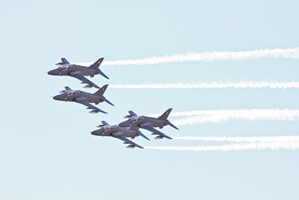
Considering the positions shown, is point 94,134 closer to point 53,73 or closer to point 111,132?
point 111,132

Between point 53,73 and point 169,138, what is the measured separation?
737 inches

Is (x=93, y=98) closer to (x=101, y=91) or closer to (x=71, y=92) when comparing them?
(x=101, y=91)

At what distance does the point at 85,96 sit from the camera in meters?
145

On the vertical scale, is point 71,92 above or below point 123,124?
above

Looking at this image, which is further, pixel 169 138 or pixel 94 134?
pixel 94 134

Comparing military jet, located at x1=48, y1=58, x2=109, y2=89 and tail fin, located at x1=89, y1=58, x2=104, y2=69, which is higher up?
tail fin, located at x1=89, y1=58, x2=104, y2=69

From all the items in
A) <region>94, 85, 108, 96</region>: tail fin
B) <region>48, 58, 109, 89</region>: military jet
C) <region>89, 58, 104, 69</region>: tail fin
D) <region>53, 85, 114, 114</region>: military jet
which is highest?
<region>89, 58, 104, 69</region>: tail fin

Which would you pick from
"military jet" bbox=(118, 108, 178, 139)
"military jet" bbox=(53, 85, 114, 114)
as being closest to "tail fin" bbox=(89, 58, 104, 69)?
"military jet" bbox=(53, 85, 114, 114)

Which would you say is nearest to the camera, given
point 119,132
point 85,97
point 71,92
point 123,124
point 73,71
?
point 73,71

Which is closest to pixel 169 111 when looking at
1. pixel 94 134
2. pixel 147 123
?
pixel 147 123

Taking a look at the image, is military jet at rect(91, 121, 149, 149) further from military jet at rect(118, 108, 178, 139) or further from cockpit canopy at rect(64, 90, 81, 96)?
cockpit canopy at rect(64, 90, 81, 96)

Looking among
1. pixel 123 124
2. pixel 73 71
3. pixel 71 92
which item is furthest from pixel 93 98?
pixel 123 124

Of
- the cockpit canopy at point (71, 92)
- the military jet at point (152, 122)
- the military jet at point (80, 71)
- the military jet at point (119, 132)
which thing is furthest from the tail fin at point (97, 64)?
the military jet at point (119, 132)

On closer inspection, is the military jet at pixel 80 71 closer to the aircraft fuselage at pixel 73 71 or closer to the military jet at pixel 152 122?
the aircraft fuselage at pixel 73 71
